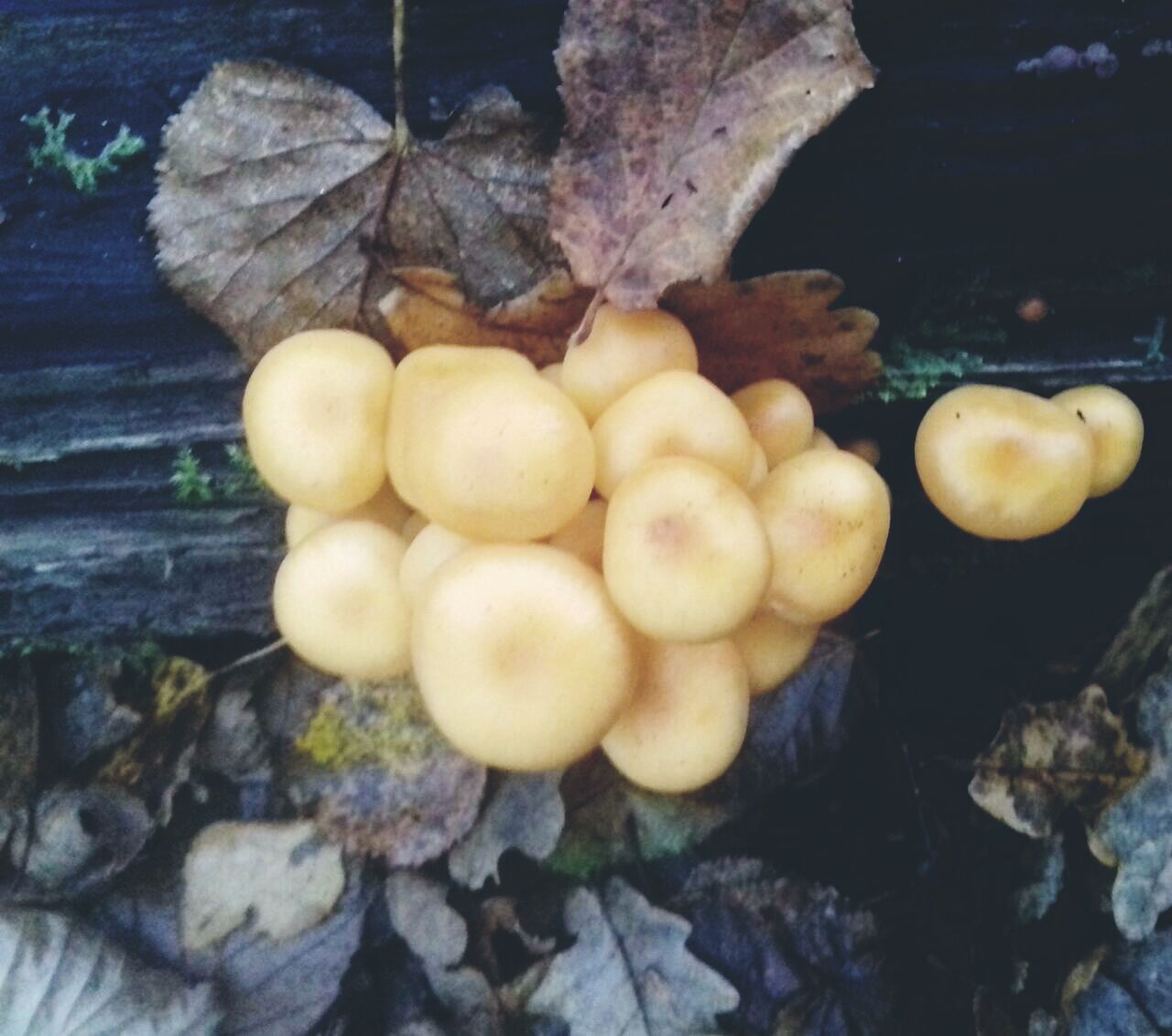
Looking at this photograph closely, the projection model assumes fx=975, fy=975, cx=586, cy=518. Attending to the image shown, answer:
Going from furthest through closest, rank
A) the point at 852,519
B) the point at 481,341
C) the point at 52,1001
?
the point at 52,1001 < the point at 481,341 < the point at 852,519

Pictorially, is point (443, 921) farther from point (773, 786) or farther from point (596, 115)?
point (596, 115)

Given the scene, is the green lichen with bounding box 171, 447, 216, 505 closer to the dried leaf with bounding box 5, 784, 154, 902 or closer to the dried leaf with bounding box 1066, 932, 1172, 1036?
the dried leaf with bounding box 5, 784, 154, 902

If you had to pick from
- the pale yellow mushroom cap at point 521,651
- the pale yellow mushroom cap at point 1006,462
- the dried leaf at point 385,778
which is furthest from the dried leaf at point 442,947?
the pale yellow mushroom cap at point 1006,462

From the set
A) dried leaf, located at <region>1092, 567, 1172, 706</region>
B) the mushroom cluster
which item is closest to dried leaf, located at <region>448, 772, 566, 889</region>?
the mushroom cluster

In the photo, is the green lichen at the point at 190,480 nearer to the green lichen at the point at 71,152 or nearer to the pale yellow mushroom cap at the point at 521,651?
the green lichen at the point at 71,152

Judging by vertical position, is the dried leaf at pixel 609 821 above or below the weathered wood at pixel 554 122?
below

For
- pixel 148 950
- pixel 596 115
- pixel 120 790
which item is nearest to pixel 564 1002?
pixel 148 950

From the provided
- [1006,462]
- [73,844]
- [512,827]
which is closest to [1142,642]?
[1006,462]
